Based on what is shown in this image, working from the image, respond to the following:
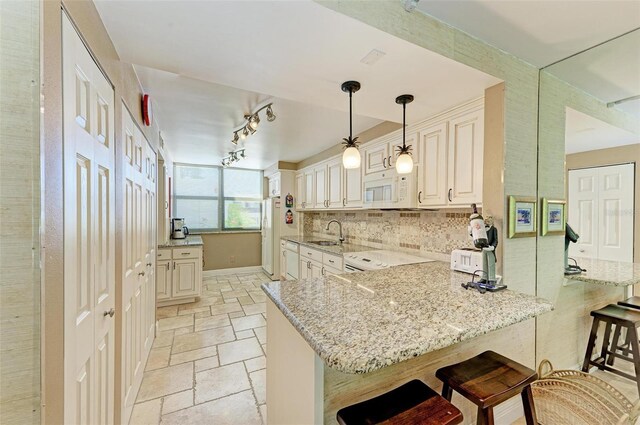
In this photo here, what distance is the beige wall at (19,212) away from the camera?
2.17 ft

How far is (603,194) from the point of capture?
1.96m

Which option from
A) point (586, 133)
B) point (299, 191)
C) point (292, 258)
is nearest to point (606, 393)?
point (586, 133)

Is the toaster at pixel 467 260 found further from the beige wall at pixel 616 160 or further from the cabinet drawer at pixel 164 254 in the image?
the cabinet drawer at pixel 164 254

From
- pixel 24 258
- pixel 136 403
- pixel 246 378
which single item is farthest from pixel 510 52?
pixel 136 403

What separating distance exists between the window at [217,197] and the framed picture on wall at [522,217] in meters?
5.51

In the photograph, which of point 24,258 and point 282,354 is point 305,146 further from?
point 24,258

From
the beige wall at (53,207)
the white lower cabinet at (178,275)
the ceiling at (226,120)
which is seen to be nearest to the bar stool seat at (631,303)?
the ceiling at (226,120)

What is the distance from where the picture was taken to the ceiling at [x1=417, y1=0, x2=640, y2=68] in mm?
1322

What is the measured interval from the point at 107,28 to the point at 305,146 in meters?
3.09

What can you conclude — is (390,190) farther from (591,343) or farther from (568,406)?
(591,343)

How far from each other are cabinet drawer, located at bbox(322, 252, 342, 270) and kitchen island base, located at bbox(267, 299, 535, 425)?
5.79ft

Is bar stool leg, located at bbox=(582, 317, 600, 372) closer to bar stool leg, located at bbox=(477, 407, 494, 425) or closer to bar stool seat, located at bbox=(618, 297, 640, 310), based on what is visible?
bar stool seat, located at bbox=(618, 297, 640, 310)

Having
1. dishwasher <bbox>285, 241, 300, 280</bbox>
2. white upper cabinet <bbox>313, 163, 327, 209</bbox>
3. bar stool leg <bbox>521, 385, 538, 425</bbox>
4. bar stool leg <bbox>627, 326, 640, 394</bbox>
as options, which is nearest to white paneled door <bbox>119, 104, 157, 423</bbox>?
bar stool leg <bbox>521, 385, 538, 425</bbox>

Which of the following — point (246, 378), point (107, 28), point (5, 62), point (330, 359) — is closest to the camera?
point (5, 62)
